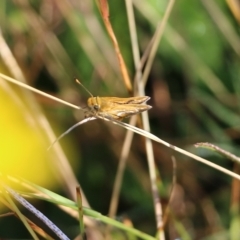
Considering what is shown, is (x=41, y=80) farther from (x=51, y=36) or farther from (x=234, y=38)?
(x=234, y=38)

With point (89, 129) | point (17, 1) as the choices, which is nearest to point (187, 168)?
point (89, 129)

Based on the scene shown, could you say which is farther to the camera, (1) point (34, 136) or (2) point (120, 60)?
(1) point (34, 136)

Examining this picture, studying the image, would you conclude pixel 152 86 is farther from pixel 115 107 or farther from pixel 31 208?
pixel 31 208

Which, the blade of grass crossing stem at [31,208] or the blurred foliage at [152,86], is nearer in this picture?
the blade of grass crossing stem at [31,208]

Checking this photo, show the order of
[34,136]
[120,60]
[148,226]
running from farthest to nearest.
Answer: [148,226] < [34,136] < [120,60]

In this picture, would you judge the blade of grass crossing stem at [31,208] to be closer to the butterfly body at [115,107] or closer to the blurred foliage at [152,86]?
the butterfly body at [115,107]

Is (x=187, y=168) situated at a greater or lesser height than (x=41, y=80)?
lesser

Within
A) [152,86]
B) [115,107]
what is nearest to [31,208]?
[115,107]

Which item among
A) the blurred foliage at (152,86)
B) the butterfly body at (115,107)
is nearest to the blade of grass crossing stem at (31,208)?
the butterfly body at (115,107)
